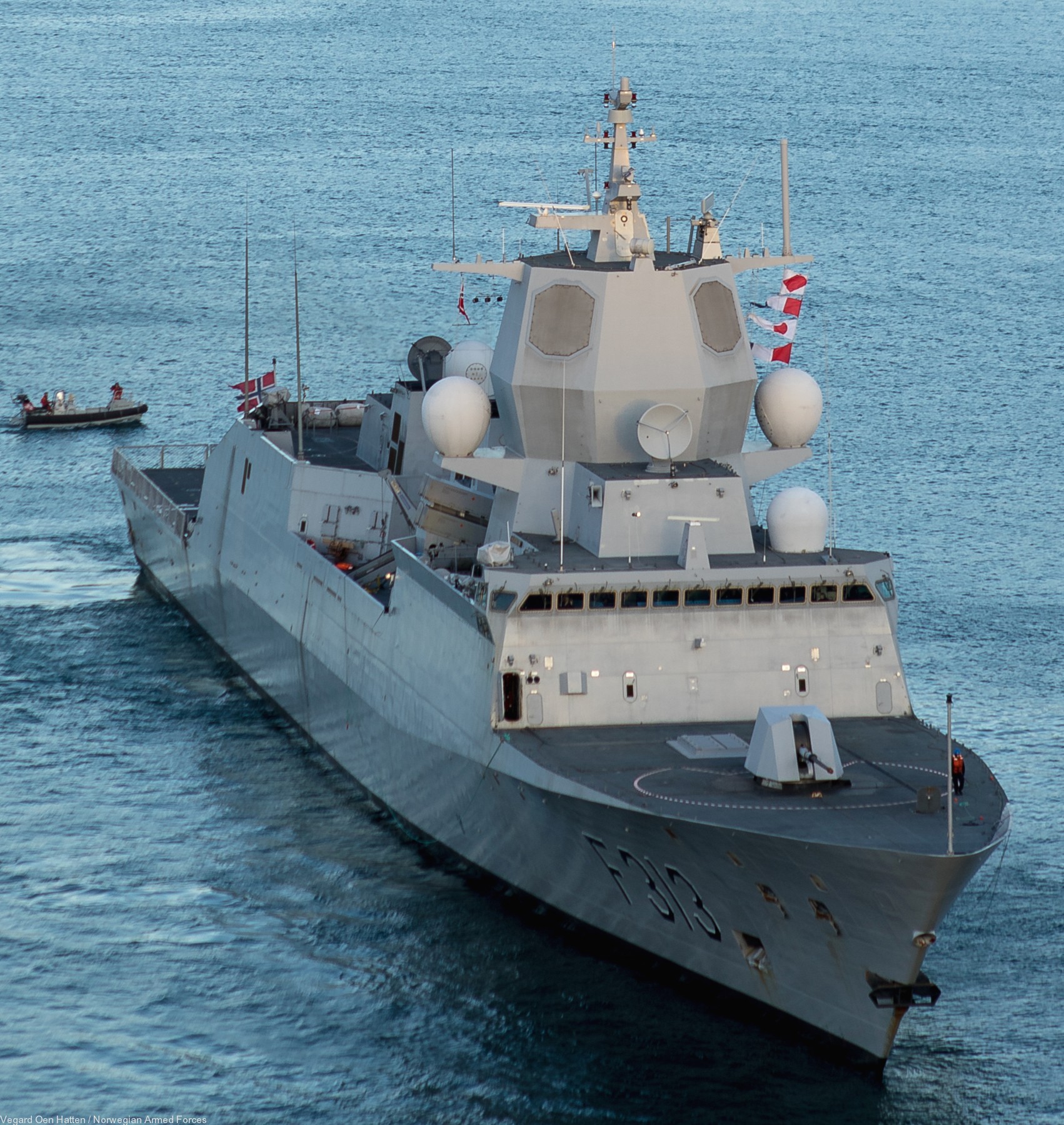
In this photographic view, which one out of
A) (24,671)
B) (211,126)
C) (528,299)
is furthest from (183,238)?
(528,299)

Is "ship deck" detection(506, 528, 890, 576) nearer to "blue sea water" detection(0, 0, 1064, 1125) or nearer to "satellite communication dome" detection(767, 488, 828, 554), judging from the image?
"satellite communication dome" detection(767, 488, 828, 554)

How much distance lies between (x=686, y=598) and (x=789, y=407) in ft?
14.8

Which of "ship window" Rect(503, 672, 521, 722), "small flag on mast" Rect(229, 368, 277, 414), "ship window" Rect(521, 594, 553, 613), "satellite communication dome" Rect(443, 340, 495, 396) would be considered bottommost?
"ship window" Rect(503, 672, 521, 722)

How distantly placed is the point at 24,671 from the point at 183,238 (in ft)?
125

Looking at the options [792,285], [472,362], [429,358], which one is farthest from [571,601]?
[429,358]

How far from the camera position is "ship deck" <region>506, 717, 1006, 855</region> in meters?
23.7

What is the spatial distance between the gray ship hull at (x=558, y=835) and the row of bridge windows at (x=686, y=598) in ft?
2.79

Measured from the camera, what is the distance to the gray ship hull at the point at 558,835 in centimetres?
2339

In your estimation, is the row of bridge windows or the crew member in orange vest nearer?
the crew member in orange vest

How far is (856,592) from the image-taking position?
2770 cm

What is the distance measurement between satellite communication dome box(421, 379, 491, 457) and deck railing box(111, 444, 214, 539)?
12.5 meters

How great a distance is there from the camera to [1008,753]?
33.3 meters

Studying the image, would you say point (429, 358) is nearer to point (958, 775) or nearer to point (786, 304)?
point (786, 304)

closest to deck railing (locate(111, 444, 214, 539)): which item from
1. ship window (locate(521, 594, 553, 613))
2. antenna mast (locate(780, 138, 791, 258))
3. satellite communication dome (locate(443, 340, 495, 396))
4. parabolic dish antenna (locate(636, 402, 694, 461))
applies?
satellite communication dome (locate(443, 340, 495, 396))
